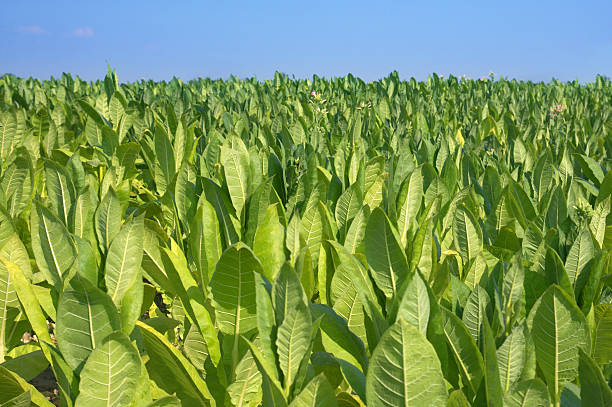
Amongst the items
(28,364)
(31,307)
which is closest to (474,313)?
(31,307)

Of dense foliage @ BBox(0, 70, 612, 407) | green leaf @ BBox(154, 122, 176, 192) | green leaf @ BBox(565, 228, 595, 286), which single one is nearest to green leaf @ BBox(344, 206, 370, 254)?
dense foliage @ BBox(0, 70, 612, 407)

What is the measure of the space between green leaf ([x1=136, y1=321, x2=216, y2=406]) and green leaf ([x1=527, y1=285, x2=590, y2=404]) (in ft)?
2.85

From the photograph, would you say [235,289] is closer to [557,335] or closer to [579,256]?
[557,335]

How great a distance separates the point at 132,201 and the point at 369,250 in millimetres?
2401

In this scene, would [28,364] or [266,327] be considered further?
[28,364]

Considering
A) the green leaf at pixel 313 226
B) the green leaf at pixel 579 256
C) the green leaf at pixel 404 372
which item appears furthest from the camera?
the green leaf at pixel 313 226

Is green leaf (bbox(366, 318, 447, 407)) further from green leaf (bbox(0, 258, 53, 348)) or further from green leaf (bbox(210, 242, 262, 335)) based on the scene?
green leaf (bbox(0, 258, 53, 348))

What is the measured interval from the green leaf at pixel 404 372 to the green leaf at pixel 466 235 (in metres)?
0.90

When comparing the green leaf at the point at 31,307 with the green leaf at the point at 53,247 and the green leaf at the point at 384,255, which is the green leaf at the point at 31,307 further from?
the green leaf at the point at 384,255

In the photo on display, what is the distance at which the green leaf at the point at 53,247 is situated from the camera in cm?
163

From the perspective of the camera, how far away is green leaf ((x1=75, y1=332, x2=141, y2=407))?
122 cm

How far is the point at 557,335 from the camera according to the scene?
1.30 metres

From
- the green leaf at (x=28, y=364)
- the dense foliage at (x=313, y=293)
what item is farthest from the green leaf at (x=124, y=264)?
the green leaf at (x=28, y=364)

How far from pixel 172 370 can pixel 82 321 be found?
33cm
